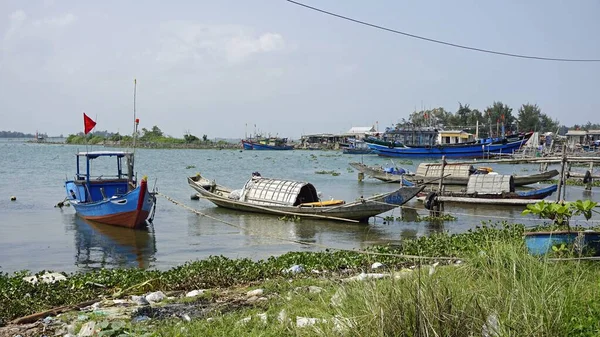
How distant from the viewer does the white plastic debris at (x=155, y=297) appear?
25.6 feet

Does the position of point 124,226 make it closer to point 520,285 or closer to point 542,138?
point 520,285

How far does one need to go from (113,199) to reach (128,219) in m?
0.84

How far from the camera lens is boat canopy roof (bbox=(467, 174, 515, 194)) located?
22.8 metres

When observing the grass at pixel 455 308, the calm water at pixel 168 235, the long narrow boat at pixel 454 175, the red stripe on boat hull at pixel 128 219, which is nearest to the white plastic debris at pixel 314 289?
the grass at pixel 455 308

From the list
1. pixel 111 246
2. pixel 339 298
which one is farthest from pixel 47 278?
pixel 339 298

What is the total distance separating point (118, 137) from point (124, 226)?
10751cm

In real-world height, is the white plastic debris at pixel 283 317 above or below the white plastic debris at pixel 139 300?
above

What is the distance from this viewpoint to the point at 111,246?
15836mm

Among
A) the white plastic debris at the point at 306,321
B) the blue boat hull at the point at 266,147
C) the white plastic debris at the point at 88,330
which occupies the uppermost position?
the blue boat hull at the point at 266,147

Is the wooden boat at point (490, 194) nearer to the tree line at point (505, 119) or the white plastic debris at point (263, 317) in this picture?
the white plastic debris at point (263, 317)

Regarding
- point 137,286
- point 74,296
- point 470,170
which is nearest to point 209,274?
point 137,286

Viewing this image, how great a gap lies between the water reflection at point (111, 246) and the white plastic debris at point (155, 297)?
16.8 ft

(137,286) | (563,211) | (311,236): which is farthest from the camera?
(311,236)

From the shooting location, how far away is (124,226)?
61.2ft
